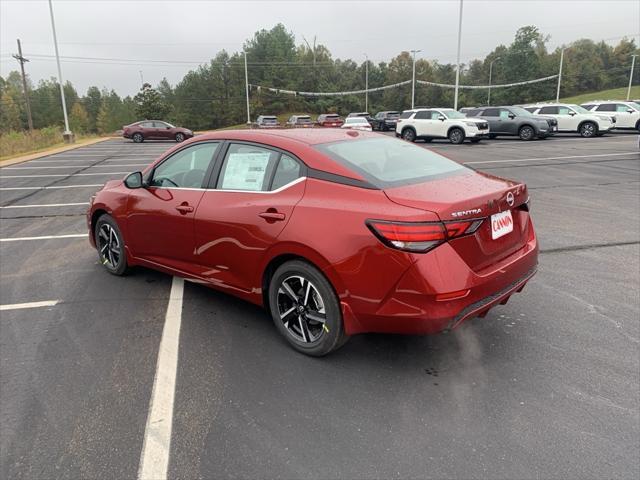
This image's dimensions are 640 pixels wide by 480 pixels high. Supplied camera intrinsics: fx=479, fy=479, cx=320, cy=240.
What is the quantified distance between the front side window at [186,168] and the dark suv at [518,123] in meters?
23.0

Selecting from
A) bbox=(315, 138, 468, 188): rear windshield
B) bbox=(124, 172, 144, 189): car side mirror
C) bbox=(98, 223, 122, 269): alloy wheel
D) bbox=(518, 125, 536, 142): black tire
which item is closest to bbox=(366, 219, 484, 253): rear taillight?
bbox=(315, 138, 468, 188): rear windshield

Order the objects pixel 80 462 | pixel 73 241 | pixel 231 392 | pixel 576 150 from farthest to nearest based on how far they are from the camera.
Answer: pixel 576 150 < pixel 73 241 < pixel 231 392 < pixel 80 462

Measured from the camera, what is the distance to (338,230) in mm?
3031

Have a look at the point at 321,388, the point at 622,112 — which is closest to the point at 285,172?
the point at 321,388

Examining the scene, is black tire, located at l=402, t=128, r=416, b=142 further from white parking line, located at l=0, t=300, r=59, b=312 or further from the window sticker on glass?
white parking line, located at l=0, t=300, r=59, b=312

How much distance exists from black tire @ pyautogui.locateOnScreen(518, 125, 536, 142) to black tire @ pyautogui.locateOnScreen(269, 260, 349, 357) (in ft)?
77.5

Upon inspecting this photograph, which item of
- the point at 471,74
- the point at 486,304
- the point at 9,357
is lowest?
the point at 9,357

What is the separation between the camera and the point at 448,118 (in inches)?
919

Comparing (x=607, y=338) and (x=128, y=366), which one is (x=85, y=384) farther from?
(x=607, y=338)

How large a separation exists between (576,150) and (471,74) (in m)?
105

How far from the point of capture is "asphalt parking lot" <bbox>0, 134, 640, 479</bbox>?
2.45 metres

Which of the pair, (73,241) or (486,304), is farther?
(73,241)

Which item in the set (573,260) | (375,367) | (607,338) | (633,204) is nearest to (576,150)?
(633,204)

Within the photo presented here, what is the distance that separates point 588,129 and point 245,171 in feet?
87.0
